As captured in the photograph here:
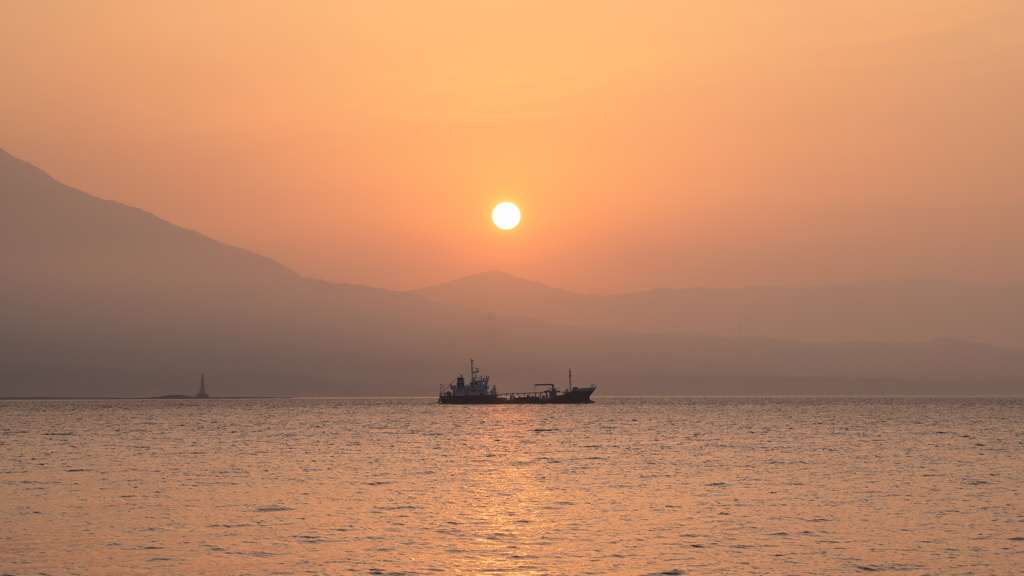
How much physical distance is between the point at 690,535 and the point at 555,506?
433 inches

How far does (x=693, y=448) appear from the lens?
100m

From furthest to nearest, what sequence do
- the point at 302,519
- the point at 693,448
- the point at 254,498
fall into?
the point at 693,448 < the point at 254,498 < the point at 302,519

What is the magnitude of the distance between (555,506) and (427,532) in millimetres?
10755

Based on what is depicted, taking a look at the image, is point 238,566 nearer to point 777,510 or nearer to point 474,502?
point 474,502

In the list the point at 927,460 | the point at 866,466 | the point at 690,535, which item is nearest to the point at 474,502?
the point at 690,535

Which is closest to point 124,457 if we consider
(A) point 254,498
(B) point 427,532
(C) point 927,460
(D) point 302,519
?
(A) point 254,498

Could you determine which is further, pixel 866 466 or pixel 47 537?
pixel 866 466

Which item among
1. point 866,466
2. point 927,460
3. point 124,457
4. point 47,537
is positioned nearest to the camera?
point 47,537

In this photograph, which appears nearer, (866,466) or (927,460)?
(866,466)

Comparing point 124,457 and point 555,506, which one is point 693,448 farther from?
point 124,457

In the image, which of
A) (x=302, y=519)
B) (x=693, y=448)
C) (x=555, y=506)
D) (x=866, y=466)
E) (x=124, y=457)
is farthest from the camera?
(x=693, y=448)

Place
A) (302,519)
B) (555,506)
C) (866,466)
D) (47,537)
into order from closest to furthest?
(47,537) → (302,519) → (555,506) → (866,466)

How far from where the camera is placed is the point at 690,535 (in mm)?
41875

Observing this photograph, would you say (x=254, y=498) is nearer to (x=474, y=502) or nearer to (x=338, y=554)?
(x=474, y=502)
